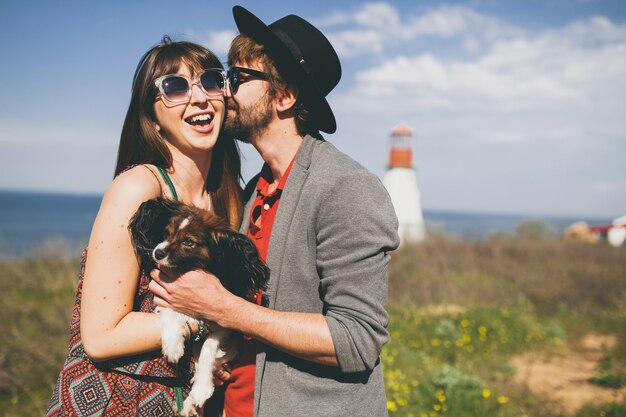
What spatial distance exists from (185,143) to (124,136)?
366 mm

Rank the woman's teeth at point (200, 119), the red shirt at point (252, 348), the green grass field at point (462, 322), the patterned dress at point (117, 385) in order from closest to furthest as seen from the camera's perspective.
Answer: the patterned dress at point (117, 385), the red shirt at point (252, 348), the woman's teeth at point (200, 119), the green grass field at point (462, 322)

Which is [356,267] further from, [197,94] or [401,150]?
[401,150]

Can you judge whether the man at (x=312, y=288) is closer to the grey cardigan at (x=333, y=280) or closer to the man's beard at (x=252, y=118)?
the grey cardigan at (x=333, y=280)

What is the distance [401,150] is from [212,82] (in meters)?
23.3

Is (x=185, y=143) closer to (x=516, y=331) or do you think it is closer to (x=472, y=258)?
(x=516, y=331)

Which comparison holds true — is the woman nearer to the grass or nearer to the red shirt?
the red shirt

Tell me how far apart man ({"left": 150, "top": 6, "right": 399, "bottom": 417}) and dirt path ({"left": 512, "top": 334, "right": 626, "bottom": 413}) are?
5.00 meters

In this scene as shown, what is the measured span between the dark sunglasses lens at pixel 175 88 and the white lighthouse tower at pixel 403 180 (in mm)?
21696

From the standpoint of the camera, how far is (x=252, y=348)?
2.70m

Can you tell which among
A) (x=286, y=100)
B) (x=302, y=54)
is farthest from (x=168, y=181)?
(x=302, y=54)

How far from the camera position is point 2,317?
8328 mm

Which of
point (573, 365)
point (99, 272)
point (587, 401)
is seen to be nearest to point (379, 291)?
point (99, 272)

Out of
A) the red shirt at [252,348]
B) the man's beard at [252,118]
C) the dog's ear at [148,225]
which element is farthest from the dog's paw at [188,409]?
the man's beard at [252,118]

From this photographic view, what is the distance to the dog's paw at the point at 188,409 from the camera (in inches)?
103
